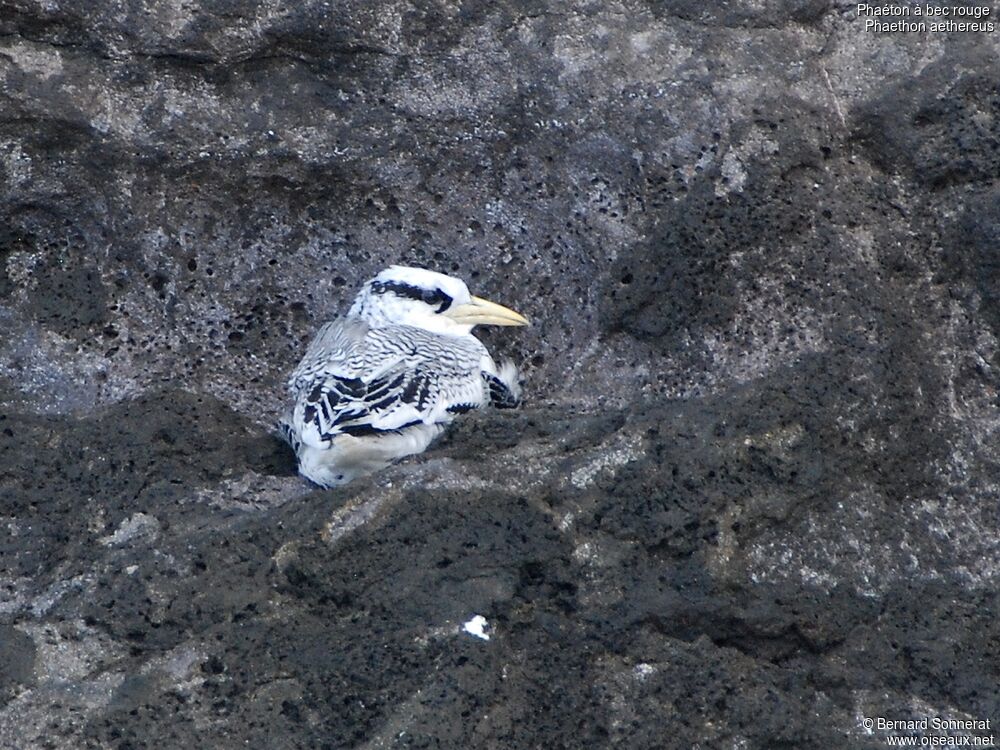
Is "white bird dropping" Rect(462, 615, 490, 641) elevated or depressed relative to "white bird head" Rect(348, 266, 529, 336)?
depressed

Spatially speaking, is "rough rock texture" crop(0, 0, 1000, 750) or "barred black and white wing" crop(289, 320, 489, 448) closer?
"rough rock texture" crop(0, 0, 1000, 750)

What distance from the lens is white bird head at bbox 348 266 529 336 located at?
20.0ft

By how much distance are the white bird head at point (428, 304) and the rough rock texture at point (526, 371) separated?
1.14 feet

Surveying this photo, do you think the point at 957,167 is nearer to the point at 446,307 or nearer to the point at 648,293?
the point at 648,293

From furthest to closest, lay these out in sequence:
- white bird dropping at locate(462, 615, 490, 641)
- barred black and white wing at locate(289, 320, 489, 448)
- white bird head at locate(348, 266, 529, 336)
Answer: white bird head at locate(348, 266, 529, 336) < barred black and white wing at locate(289, 320, 489, 448) < white bird dropping at locate(462, 615, 490, 641)

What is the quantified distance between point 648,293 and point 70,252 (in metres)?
2.49

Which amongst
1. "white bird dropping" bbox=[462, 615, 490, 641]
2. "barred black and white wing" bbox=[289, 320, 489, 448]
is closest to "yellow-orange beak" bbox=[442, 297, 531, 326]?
"barred black and white wing" bbox=[289, 320, 489, 448]

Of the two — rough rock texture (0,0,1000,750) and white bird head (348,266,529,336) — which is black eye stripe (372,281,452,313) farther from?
rough rock texture (0,0,1000,750)

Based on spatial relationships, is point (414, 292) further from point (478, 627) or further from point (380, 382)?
point (478, 627)

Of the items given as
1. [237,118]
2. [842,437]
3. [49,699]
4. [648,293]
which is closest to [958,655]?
[842,437]

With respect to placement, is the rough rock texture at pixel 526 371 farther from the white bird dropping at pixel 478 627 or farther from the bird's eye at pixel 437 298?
the bird's eye at pixel 437 298

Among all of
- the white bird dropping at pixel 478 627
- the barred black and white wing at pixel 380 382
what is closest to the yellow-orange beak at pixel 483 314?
the barred black and white wing at pixel 380 382

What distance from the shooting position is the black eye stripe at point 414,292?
20.1 feet

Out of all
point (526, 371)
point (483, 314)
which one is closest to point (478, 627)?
point (483, 314)
